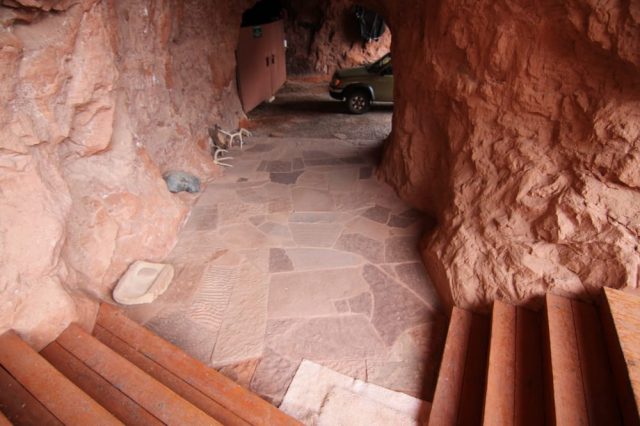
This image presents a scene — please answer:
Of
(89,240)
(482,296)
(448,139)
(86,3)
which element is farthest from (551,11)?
(89,240)

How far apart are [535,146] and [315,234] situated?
9.07 feet

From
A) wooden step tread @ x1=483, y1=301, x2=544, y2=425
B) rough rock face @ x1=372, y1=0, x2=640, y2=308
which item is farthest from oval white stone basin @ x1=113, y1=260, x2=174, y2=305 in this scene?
wooden step tread @ x1=483, y1=301, x2=544, y2=425

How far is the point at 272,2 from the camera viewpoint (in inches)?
586

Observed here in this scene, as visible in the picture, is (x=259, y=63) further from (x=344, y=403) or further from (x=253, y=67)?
(x=344, y=403)

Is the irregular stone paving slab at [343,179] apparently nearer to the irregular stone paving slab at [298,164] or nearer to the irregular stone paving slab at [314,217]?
the irregular stone paving slab at [298,164]

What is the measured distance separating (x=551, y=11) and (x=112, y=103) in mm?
4372

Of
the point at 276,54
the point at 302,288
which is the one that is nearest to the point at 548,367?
the point at 302,288

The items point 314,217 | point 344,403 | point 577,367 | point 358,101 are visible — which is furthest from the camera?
point 358,101

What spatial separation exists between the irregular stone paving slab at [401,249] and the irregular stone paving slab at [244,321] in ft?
5.13

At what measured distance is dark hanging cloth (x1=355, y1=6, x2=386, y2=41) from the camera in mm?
15883

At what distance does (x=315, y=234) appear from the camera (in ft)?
16.3

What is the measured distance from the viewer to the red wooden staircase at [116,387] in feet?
7.29

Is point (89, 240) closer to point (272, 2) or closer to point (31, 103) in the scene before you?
point (31, 103)

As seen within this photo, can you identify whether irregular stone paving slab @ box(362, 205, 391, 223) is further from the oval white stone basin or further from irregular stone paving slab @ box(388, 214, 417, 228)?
the oval white stone basin
